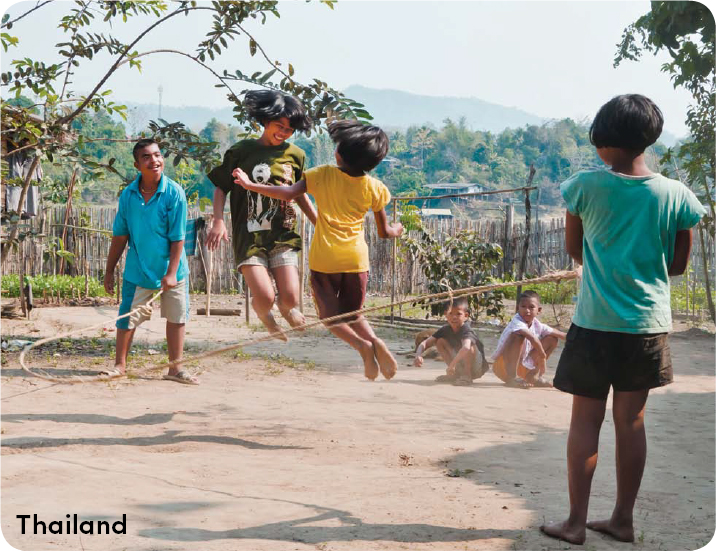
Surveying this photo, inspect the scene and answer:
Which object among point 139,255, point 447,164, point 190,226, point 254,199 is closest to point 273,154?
point 254,199

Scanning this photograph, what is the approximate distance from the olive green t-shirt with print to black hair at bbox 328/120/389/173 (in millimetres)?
514

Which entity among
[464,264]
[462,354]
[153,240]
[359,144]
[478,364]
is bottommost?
[478,364]

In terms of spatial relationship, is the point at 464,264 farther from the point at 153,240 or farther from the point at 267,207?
the point at 267,207

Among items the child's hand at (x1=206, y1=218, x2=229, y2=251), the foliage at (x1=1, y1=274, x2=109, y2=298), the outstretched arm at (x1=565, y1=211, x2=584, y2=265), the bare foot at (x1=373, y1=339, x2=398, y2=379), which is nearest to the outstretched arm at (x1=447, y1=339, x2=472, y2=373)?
the bare foot at (x1=373, y1=339, x2=398, y2=379)

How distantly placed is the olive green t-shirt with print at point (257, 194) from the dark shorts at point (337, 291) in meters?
0.47

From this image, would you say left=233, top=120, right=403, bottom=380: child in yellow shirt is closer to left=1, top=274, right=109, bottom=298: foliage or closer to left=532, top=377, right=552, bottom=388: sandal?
left=532, top=377, right=552, bottom=388: sandal

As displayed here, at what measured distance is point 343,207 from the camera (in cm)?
421

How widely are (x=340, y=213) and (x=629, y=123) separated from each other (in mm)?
1541

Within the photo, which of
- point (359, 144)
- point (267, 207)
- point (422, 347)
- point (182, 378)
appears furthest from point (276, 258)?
point (422, 347)

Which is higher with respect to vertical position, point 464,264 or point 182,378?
point 464,264

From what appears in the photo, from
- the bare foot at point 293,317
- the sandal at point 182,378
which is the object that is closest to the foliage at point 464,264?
the sandal at point 182,378

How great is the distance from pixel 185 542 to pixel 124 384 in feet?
11.6

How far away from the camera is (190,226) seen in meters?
7.11

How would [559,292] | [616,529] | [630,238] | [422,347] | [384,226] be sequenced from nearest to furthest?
[630,238] → [616,529] → [384,226] → [422,347] → [559,292]
